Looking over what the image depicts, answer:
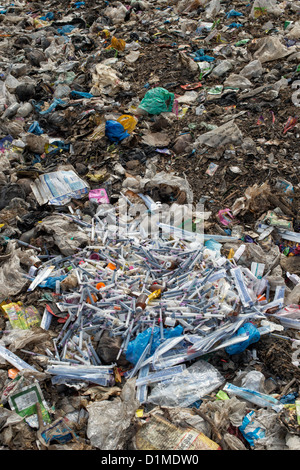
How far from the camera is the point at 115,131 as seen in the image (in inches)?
237

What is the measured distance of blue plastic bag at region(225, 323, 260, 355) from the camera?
3436 millimetres

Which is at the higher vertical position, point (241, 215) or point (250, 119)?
point (250, 119)

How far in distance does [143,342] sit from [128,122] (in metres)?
3.93

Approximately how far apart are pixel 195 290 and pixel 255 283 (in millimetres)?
788

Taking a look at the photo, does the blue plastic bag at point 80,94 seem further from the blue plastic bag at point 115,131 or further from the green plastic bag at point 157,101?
the blue plastic bag at point 115,131

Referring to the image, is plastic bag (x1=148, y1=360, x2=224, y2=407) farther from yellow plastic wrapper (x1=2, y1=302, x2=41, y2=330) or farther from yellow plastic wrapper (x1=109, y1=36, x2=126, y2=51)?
yellow plastic wrapper (x1=109, y1=36, x2=126, y2=51)

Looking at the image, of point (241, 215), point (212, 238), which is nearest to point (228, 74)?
point (241, 215)

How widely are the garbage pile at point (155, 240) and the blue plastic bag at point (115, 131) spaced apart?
0.02 m

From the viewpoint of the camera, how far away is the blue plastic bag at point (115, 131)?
600 centimetres

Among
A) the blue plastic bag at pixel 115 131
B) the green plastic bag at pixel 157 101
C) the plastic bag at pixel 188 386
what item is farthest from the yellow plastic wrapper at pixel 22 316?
the green plastic bag at pixel 157 101

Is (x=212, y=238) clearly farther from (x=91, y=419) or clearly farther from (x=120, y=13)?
(x=120, y=13)

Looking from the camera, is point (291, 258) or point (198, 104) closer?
point (291, 258)
